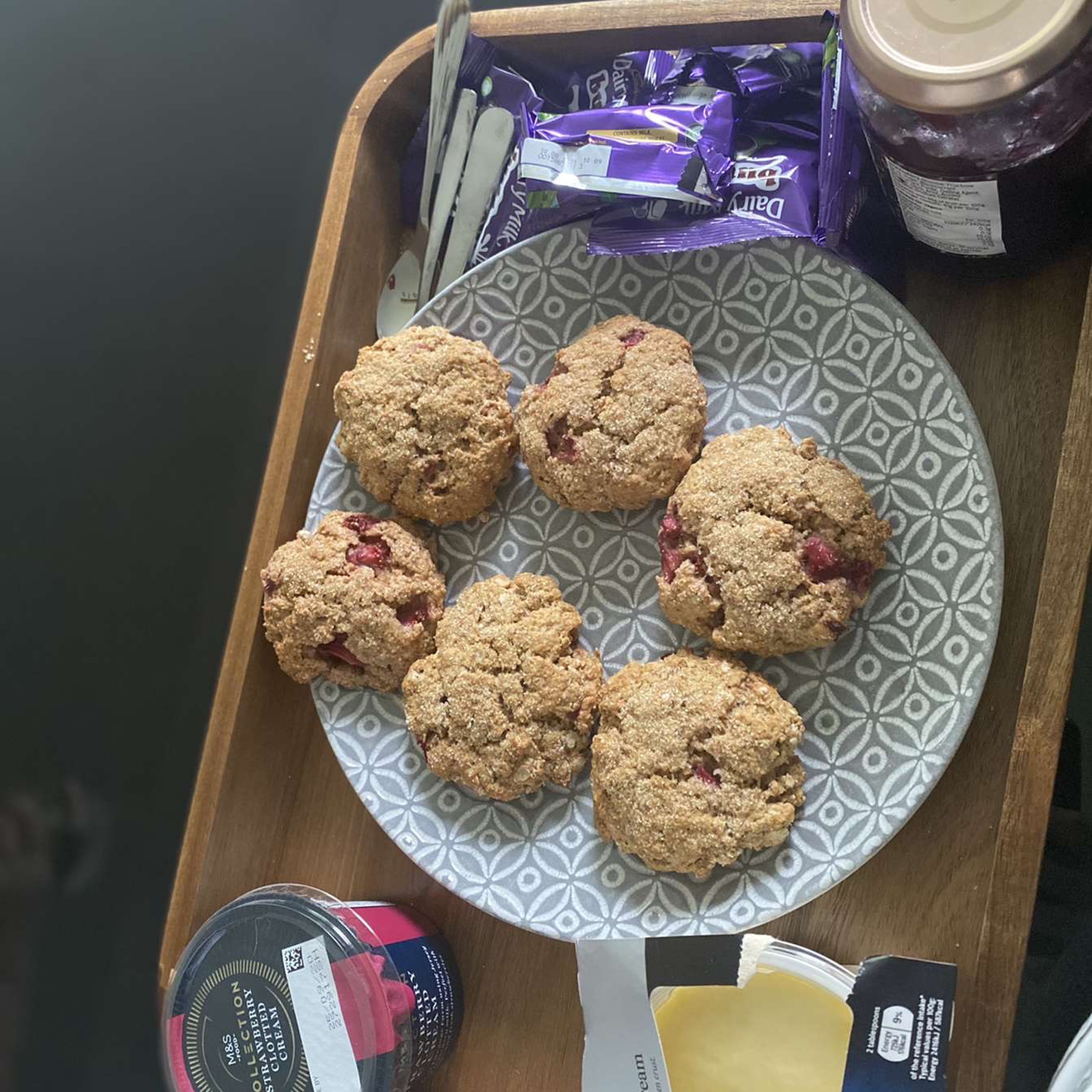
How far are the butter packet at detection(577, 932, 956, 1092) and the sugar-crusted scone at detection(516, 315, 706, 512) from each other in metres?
0.45

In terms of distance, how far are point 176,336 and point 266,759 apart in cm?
70

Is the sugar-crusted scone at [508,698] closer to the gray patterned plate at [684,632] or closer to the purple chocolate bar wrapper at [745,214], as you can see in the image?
the gray patterned plate at [684,632]

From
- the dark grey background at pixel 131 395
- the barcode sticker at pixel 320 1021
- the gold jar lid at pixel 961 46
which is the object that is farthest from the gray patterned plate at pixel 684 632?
the dark grey background at pixel 131 395

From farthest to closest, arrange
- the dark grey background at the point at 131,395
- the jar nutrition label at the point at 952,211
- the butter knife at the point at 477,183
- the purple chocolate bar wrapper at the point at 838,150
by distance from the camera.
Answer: the dark grey background at the point at 131,395
the butter knife at the point at 477,183
the purple chocolate bar wrapper at the point at 838,150
the jar nutrition label at the point at 952,211

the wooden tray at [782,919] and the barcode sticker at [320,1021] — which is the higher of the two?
the wooden tray at [782,919]

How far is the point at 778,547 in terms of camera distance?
952mm

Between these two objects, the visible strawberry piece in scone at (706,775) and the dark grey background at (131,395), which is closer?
the visible strawberry piece in scone at (706,775)

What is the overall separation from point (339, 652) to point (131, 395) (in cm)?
65

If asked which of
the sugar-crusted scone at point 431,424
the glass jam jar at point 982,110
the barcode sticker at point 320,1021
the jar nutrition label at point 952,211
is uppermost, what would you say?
the glass jam jar at point 982,110

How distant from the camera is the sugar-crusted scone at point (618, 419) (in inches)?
40.0

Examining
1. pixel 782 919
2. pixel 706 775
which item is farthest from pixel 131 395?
pixel 782 919

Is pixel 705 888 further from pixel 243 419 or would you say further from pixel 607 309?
pixel 243 419

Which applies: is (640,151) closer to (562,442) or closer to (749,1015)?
(562,442)

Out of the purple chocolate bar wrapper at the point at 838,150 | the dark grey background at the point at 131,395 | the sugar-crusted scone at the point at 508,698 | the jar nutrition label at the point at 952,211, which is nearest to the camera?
the jar nutrition label at the point at 952,211
